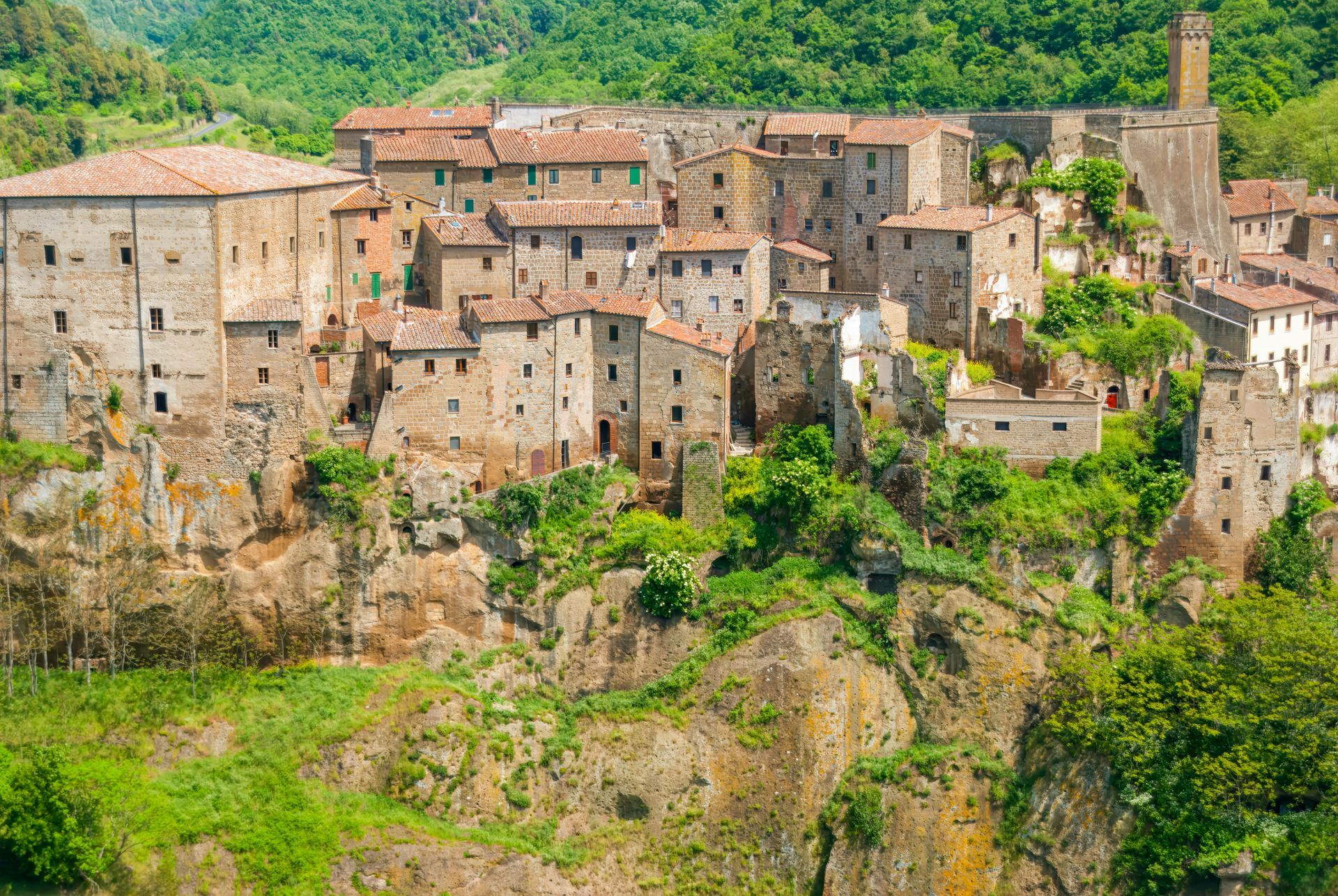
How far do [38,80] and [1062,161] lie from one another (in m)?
47.8

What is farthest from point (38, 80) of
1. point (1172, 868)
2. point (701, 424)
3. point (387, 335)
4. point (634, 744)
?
point (1172, 868)

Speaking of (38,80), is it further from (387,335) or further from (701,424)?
(701,424)

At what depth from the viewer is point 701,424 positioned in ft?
198

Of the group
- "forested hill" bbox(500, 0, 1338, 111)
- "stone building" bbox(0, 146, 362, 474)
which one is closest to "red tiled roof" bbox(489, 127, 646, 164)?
"stone building" bbox(0, 146, 362, 474)

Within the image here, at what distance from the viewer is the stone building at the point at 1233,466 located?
2205 inches

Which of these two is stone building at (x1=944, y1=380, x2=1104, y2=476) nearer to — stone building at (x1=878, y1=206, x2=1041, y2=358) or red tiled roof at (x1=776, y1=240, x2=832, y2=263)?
stone building at (x1=878, y1=206, x2=1041, y2=358)

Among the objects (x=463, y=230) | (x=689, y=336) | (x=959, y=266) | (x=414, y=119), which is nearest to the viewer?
(x=689, y=336)

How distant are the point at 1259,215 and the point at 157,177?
3893 cm

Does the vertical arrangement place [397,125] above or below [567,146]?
above

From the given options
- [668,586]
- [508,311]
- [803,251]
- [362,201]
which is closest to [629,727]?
[668,586]

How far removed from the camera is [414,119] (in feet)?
221

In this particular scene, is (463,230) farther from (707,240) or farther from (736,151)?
(736,151)

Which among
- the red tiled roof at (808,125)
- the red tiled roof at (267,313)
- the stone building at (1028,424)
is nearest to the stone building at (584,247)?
the red tiled roof at (808,125)

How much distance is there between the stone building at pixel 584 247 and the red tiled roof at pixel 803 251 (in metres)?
4.40
